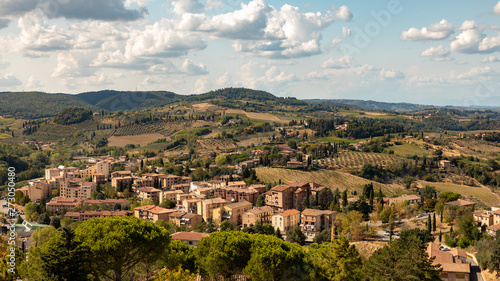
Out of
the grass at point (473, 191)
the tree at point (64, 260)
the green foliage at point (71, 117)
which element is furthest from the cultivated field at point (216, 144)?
the tree at point (64, 260)

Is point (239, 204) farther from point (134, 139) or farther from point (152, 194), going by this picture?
point (134, 139)

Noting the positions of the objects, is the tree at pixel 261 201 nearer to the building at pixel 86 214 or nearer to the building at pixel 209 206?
the building at pixel 209 206

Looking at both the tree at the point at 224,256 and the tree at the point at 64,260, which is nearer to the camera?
the tree at the point at 64,260

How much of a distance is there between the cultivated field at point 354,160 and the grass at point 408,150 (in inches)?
226

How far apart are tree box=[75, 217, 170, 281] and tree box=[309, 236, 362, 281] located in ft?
28.8

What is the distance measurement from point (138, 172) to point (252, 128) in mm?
55607

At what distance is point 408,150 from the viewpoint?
94500 mm

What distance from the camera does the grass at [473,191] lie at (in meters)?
63.5

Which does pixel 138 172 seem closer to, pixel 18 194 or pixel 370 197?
pixel 18 194

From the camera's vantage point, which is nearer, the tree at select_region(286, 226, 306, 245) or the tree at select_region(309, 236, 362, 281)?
the tree at select_region(309, 236, 362, 281)

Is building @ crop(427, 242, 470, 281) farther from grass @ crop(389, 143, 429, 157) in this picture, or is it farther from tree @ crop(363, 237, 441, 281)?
grass @ crop(389, 143, 429, 157)

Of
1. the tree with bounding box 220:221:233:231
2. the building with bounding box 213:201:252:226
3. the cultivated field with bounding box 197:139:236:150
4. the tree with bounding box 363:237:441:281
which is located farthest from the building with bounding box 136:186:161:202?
the cultivated field with bounding box 197:139:236:150

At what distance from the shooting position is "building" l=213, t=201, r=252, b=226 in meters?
46.5

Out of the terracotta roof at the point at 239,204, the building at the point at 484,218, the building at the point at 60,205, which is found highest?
the building at the point at 484,218
